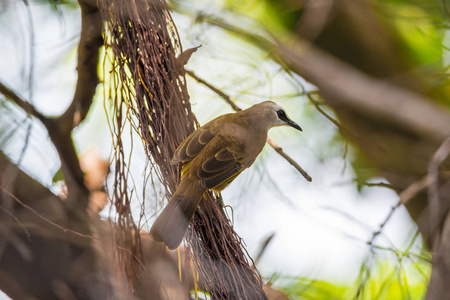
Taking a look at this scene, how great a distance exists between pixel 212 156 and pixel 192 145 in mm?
195

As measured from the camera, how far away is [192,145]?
88.1 inches

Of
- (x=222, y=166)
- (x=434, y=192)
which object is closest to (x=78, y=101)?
(x=222, y=166)

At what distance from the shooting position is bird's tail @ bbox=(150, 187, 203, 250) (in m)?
2.09

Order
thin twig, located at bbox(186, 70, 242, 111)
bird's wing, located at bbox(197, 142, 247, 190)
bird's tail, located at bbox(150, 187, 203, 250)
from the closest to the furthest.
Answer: bird's tail, located at bbox(150, 187, 203, 250) < bird's wing, located at bbox(197, 142, 247, 190) < thin twig, located at bbox(186, 70, 242, 111)

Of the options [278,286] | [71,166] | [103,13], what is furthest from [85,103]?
[278,286]

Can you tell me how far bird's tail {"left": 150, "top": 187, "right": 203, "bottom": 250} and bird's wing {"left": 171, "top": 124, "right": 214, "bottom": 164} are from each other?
0.14m

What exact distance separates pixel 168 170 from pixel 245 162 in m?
0.39

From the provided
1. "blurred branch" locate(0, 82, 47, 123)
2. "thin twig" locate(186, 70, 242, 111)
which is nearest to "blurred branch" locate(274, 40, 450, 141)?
"thin twig" locate(186, 70, 242, 111)

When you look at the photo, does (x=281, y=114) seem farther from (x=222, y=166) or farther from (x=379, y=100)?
(x=379, y=100)

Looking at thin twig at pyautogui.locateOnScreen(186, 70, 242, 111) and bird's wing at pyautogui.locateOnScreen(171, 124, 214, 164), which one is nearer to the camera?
bird's wing at pyautogui.locateOnScreen(171, 124, 214, 164)

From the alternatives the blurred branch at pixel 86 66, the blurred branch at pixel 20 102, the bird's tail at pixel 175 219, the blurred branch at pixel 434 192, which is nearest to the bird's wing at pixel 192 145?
the bird's tail at pixel 175 219

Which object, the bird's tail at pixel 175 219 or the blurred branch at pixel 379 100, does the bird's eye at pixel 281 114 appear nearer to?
the bird's tail at pixel 175 219

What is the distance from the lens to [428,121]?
1.60 meters

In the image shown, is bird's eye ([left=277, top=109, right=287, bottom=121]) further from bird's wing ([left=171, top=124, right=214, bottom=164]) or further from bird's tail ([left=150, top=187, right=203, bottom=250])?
bird's tail ([left=150, top=187, right=203, bottom=250])
